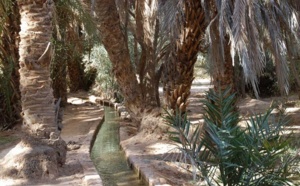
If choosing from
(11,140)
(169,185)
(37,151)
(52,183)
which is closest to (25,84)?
(37,151)

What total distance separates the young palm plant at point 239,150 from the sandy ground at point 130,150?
800 mm

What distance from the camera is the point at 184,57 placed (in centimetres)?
1072

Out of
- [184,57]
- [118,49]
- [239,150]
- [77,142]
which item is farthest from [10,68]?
[239,150]

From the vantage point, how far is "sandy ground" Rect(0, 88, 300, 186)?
8031 mm

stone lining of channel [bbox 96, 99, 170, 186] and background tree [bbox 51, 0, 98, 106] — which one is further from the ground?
background tree [bbox 51, 0, 98, 106]

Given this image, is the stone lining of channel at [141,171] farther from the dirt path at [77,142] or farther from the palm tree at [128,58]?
the palm tree at [128,58]

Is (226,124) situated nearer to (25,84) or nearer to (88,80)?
(25,84)

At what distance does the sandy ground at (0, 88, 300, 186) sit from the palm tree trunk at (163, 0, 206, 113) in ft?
3.29

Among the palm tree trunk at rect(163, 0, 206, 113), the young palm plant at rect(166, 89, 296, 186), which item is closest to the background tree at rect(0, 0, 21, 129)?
the palm tree trunk at rect(163, 0, 206, 113)

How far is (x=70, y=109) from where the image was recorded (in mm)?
18344

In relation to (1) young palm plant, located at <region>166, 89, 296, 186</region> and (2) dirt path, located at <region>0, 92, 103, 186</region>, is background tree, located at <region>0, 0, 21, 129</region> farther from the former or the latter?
(1) young palm plant, located at <region>166, 89, 296, 186</region>

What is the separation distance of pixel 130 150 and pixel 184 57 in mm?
2260

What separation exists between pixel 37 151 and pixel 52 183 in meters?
0.70

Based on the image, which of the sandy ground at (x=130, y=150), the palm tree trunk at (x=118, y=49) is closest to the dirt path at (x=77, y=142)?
the sandy ground at (x=130, y=150)
